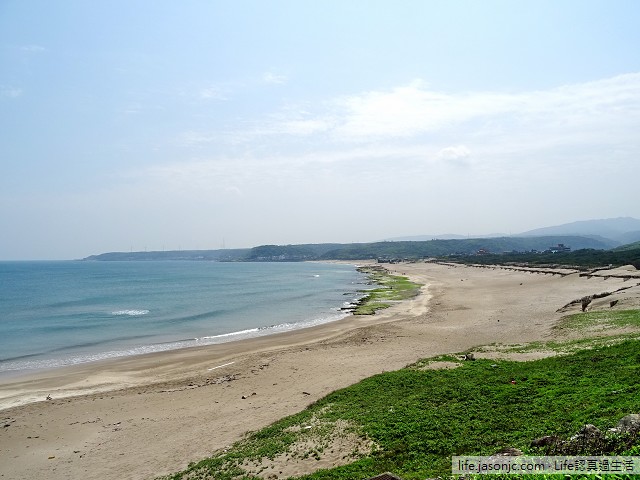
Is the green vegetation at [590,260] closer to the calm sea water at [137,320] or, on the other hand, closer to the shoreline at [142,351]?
the calm sea water at [137,320]

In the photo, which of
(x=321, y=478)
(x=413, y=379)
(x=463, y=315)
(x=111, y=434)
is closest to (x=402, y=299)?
(x=463, y=315)

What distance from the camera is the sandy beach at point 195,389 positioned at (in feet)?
49.4

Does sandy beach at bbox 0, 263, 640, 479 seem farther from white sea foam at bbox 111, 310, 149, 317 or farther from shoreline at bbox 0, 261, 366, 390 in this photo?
white sea foam at bbox 111, 310, 149, 317

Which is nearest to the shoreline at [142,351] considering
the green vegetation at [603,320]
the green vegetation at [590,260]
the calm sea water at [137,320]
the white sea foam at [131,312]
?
the calm sea water at [137,320]

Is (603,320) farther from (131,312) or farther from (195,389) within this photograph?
(131,312)

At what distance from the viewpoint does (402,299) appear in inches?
2302

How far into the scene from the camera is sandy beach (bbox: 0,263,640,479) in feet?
49.4

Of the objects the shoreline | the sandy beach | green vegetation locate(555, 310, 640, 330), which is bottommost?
the shoreline

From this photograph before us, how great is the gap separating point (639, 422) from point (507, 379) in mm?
7323

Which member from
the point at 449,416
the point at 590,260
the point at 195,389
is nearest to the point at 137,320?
the point at 195,389

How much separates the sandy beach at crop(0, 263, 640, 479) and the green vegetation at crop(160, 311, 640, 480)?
8.78 ft

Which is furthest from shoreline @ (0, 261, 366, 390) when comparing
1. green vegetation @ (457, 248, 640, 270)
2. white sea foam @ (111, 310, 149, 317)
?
green vegetation @ (457, 248, 640, 270)

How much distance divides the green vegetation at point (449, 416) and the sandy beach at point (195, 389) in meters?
2.68

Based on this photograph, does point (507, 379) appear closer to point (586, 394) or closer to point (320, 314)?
point (586, 394)
